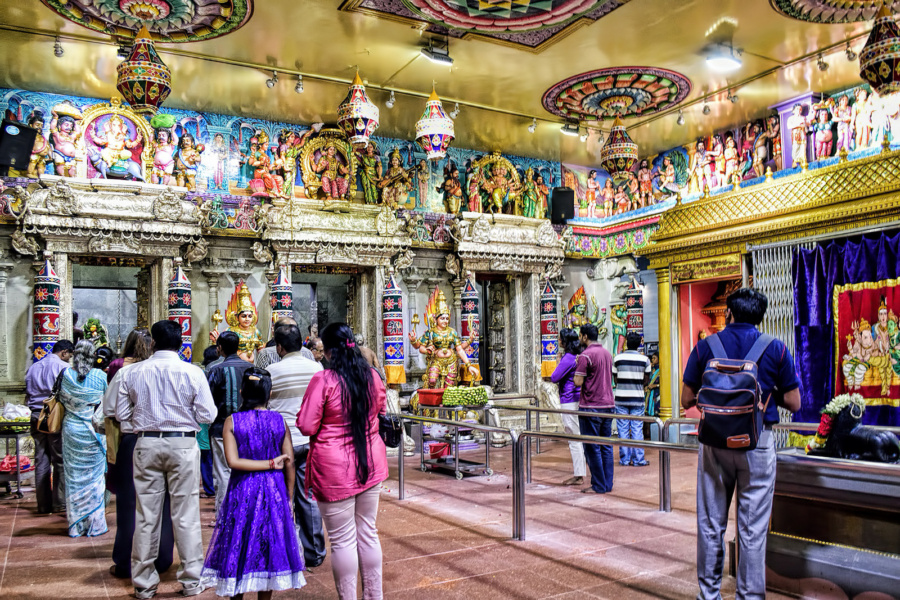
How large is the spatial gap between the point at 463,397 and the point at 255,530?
549 cm

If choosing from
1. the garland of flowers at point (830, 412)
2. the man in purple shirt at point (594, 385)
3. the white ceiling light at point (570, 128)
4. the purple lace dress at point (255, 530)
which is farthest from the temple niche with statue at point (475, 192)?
the purple lace dress at point (255, 530)

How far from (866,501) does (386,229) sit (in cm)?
969

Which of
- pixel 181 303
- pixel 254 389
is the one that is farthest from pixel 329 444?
pixel 181 303

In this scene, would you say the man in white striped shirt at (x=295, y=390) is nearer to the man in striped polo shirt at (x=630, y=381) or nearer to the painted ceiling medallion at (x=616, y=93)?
the man in striped polo shirt at (x=630, y=381)

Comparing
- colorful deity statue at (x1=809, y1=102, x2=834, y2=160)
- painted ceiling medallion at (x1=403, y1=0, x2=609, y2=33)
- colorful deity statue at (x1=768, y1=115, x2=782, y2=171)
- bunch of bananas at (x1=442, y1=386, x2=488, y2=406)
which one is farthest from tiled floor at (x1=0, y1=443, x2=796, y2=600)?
colorful deity statue at (x1=768, y1=115, x2=782, y2=171)

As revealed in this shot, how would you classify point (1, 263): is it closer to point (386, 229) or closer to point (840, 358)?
point (386, 229)

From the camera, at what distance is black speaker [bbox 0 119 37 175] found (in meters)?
9.75

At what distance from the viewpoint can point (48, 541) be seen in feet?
18.0

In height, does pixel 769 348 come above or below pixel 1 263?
below

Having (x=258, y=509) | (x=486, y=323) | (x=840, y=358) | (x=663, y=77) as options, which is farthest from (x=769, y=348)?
(x=486, y=323)

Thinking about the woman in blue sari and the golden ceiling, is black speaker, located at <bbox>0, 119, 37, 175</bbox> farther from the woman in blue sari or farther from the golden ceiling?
the woman in blue sari

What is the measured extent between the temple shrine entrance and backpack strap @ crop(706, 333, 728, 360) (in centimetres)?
1238

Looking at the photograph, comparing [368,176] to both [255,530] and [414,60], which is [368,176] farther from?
[255,530]

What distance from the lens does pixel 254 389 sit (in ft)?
12.2
